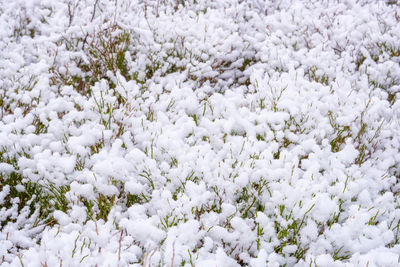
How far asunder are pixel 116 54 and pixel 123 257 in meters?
2.32

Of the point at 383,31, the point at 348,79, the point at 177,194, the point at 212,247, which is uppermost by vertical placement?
the point at 383,31

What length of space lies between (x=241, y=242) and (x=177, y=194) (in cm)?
49

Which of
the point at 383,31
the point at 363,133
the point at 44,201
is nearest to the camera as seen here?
the point at 44,201

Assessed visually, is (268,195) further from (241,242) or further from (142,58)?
(142,58)

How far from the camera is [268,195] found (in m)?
2.22

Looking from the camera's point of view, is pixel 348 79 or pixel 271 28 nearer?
pixel 348 79

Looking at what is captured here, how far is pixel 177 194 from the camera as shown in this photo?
85.5 inches

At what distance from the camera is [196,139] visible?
2670 millimetres

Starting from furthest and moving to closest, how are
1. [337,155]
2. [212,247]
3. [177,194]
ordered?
[337,155] < [177,194] < [212,247]

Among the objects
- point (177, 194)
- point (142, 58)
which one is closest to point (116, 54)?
point (142, 58)

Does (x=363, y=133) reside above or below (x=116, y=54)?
below

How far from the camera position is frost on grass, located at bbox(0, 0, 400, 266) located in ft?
6.47

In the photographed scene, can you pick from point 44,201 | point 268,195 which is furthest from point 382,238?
point 44,201

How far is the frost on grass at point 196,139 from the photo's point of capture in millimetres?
1972
